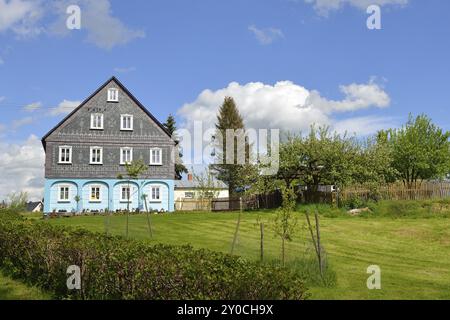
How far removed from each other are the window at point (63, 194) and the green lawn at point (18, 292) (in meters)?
29.3

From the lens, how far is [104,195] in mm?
39562

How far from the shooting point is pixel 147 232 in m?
19.4

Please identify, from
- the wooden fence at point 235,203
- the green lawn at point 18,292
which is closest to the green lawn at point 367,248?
the green lawn at point 18,292

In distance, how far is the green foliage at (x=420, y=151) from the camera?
47750 mm

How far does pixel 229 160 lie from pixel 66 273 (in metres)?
54.6

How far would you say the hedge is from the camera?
6.55 metres

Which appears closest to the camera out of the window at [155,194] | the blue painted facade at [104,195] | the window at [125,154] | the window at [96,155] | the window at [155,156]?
the blue painted facade at [104,195]

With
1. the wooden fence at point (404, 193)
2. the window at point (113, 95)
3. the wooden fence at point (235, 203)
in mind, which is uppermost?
the window at point (113, 95)

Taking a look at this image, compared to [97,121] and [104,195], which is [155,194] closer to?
[104,195]

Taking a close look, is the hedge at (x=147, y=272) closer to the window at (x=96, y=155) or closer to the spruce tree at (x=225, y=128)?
the window at (x=96, y=155)

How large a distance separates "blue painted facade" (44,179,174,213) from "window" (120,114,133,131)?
486 centimetres

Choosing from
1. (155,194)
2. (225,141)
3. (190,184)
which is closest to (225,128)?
(225,141)
